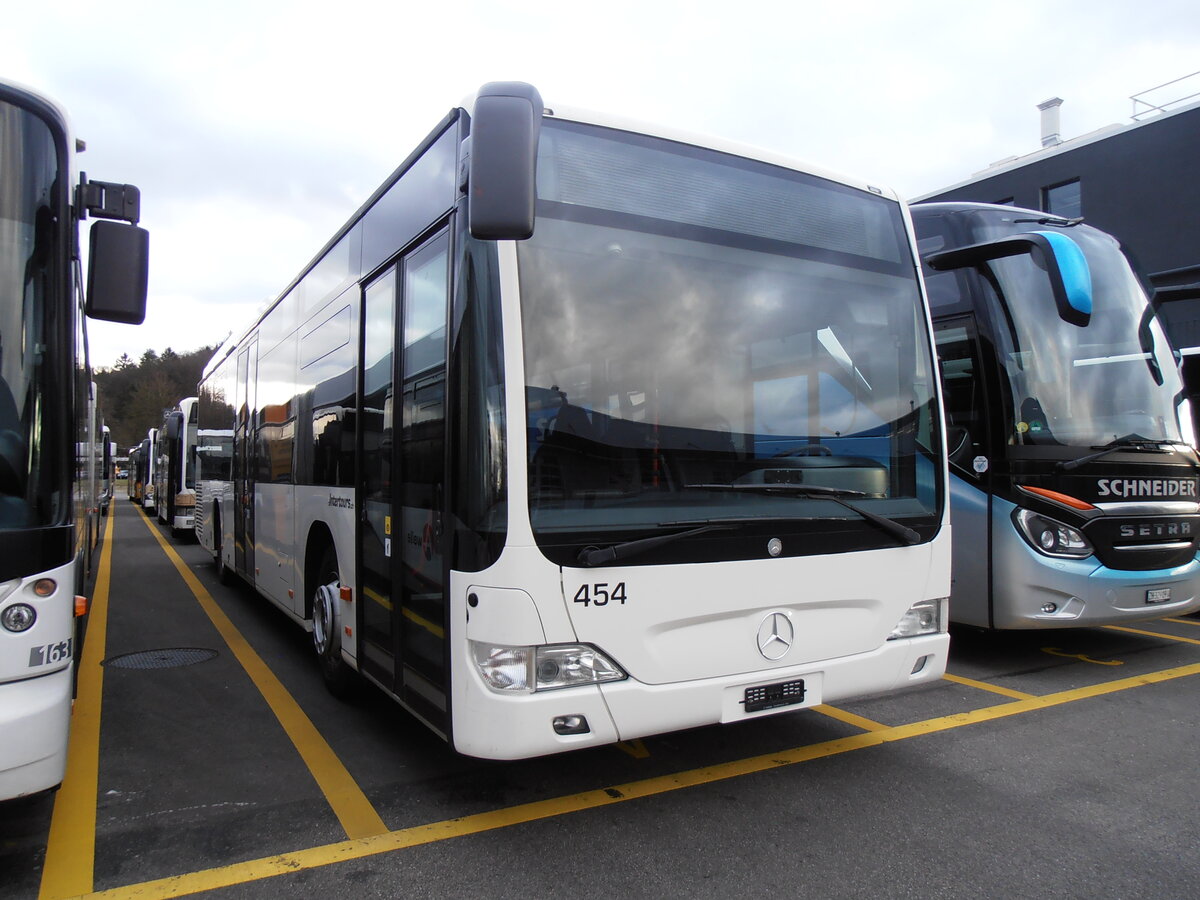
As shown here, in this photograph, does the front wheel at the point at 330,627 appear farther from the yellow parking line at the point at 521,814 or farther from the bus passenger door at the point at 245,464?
the bus passenger door at the point at 245,464

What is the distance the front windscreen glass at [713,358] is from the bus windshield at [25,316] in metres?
1.71

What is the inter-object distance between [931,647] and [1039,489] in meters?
2.45

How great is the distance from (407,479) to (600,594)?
3.94 ft

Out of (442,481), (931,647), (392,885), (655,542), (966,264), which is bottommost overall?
(392,885)

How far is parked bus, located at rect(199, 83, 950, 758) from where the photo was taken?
3.09m

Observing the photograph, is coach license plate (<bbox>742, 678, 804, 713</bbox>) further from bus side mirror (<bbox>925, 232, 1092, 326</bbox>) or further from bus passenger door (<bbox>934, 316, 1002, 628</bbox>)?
bus passenger door (<bbox>934, 316, 1002, 628</bbox>)

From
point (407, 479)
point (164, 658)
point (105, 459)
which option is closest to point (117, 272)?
point (407, 479)

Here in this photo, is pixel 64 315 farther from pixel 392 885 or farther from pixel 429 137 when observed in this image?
pixel 392 885

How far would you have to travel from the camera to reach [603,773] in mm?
4027

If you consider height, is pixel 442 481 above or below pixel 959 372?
below

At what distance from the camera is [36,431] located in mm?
2928

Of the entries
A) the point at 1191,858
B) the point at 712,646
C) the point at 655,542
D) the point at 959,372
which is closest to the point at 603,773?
the point at 712,646

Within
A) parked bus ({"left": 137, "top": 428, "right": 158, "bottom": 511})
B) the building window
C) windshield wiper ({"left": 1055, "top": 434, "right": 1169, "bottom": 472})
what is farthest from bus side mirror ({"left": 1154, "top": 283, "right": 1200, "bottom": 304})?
parked bus ({"left": 137, "top": 428, "right": 158, "bottom": 511})

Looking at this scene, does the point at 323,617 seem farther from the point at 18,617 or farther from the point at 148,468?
the point at 148,468
